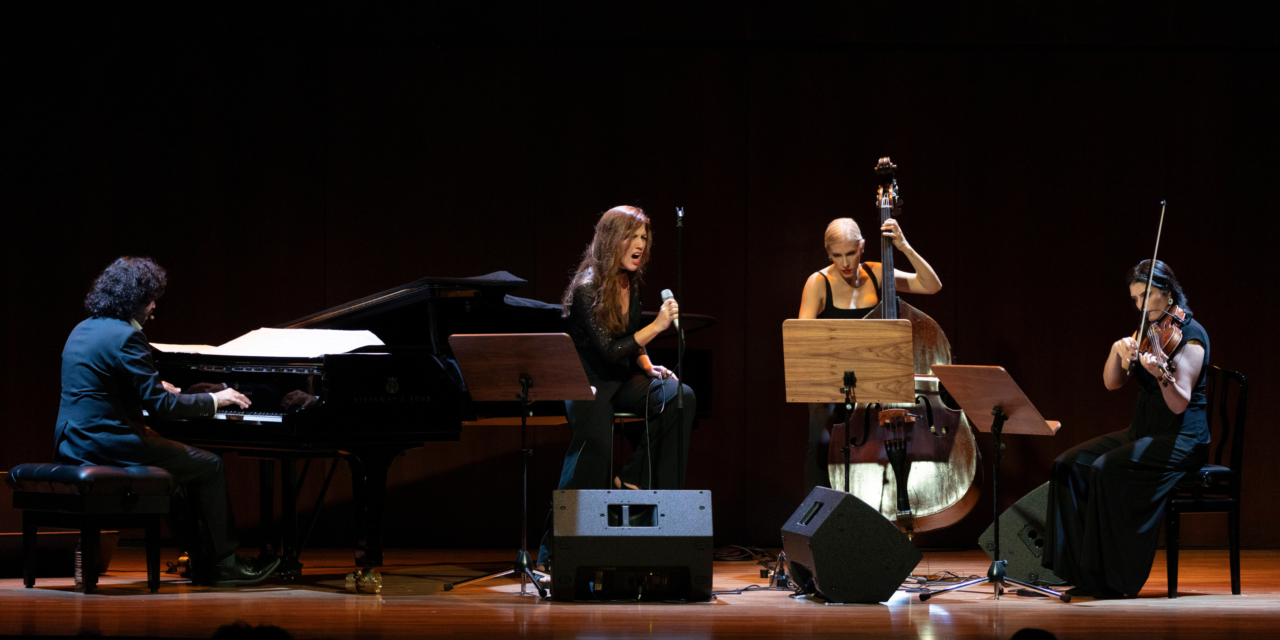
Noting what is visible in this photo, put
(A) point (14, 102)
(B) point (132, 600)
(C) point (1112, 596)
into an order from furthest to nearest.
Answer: (A) point (14, 102) → (C) point (1112, 596) → (B) point (132, 600)

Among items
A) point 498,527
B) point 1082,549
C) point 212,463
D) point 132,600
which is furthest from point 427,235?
point 1082,549

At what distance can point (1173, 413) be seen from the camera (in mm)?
4133

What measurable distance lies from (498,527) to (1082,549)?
2920 millimetres

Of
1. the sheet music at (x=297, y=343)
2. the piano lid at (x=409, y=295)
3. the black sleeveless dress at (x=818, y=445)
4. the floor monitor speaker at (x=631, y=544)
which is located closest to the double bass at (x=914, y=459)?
the black sleeveless dress at (x=818, y=445)

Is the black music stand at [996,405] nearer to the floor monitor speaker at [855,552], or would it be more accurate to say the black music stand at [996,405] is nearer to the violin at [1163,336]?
the floor monitor speaker at [855,552]

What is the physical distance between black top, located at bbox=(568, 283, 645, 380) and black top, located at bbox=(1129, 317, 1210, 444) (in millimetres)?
1978

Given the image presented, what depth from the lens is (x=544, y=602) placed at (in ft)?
12.3

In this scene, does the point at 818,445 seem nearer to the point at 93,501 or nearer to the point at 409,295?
the point at 409,295

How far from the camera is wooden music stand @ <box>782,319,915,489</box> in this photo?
3.78 meters

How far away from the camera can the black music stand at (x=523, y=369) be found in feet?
12.2

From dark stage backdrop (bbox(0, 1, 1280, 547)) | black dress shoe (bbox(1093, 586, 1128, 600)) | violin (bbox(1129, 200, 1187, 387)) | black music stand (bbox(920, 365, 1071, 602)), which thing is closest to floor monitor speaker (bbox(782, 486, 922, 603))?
black music stand (bbox(920, 365, 1071, 602))

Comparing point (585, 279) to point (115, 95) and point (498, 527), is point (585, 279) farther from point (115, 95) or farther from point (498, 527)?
point (115, 95)

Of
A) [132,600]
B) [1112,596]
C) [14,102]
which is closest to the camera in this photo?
[132,600]

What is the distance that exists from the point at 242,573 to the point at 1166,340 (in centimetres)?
363
